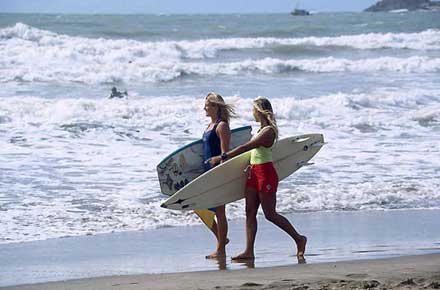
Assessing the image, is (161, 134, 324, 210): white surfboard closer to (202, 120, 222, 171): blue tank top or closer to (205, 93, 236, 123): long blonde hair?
(202, 120, 222, 171): blue tank top

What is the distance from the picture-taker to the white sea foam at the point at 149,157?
1015 cm

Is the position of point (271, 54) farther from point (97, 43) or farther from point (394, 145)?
point (394, 145)

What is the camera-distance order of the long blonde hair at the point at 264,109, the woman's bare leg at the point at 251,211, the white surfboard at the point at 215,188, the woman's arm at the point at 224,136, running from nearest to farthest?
1. the long blonde hair at the point at 264,109
2. the woman's arm at the point at 224,136
3. the woman's bare leg at the point at 251,211
4. the white surfboard at the point at 215,188

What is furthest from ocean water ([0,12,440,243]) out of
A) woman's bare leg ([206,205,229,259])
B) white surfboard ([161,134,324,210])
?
woman's bare leg ([206,205,229,259])

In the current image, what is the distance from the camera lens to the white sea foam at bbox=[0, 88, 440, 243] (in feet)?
33.3

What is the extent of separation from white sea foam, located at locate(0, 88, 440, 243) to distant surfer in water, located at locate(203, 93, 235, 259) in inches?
67.9

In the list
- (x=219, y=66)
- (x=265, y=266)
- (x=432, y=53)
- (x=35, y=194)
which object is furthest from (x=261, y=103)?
(x=432, y=53)

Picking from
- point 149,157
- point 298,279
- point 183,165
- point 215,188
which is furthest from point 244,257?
point 149,157

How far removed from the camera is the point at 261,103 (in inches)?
302

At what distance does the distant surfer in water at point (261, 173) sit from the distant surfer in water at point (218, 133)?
4.4 inches

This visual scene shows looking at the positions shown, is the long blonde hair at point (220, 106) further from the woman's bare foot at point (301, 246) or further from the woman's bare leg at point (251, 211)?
the woman's bare foot at point (301, 246)

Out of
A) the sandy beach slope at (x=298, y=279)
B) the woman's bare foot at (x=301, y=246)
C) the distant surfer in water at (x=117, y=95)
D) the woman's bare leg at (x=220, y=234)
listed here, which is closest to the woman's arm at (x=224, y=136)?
the woman's bare leg at (x=220, y=234)

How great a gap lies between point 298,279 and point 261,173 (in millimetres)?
1472

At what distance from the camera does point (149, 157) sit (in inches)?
544
